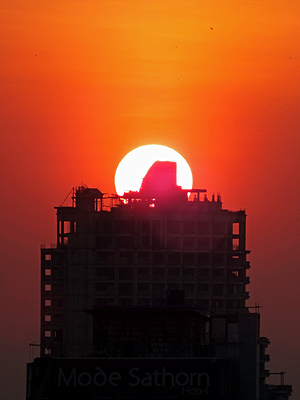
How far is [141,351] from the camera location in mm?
173625

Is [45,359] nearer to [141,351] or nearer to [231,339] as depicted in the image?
[141,351]

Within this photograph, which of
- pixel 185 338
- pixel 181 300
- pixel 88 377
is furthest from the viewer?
pixel 181 300

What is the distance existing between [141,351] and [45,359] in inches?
451

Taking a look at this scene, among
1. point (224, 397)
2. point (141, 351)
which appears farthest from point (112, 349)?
point (224, 397)

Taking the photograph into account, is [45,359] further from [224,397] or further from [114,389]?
[224,397]

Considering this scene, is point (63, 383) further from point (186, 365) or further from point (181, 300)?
point (181, 300)

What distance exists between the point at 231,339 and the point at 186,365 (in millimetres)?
16368

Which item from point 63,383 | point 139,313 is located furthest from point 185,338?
point 63,383

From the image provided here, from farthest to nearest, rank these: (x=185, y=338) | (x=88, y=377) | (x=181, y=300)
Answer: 1. (x=181, y=300)
2. (x=185, y=338)
3. (x=88, y=377)

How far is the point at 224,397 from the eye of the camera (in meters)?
167

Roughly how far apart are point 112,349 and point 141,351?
350 centimetres

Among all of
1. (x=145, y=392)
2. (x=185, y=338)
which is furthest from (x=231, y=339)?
(x=145, y=392)

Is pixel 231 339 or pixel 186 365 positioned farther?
pixel 231 339

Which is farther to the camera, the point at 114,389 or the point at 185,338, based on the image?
the point at 185,338
